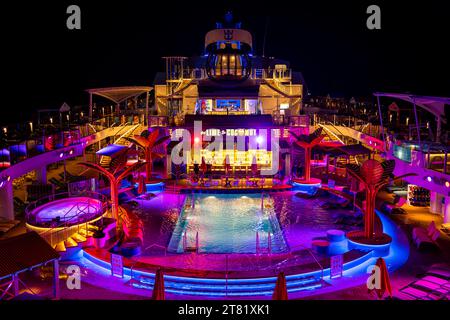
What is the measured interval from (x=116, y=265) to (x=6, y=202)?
7.59 m

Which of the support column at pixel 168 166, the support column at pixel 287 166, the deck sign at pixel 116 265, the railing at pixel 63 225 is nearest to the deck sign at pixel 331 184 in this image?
the support column at pixel 287 166

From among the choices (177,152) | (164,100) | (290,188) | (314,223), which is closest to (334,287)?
(314,223)

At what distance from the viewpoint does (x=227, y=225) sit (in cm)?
1942

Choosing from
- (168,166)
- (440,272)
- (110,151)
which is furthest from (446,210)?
(110,151)

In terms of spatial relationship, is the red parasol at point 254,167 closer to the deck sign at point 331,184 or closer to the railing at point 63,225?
the deck sign at point 331,184

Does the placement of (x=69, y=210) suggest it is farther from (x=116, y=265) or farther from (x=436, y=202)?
(x=436, y=202)

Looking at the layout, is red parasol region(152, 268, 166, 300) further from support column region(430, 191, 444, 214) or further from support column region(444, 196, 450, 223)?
support column region(430, 191, 444, 214)

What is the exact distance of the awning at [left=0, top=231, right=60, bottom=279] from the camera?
1037cm

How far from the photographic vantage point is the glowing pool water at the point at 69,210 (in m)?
17.8

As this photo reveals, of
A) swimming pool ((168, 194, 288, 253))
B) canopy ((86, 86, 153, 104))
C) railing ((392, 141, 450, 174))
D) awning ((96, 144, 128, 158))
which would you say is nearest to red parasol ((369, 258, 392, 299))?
swimming pool ((168, 194, 288, 253))

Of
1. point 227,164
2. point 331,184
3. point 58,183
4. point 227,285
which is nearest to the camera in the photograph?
point 227,285

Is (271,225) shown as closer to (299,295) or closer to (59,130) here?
(299,295)

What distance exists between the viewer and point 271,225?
765 inches
